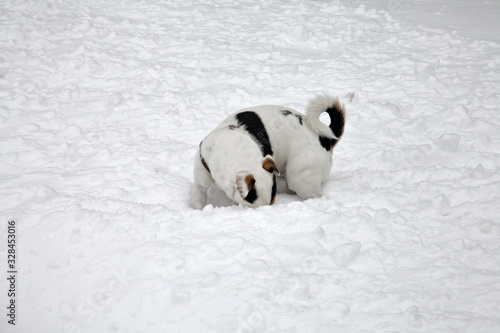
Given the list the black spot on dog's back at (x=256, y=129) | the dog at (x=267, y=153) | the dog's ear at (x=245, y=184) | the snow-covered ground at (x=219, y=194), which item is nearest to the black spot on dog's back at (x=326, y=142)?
the dog at (x=267, y=153)

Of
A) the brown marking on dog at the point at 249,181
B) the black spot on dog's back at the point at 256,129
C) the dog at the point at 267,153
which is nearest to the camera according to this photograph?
the brown marking on dog at the point at 249,181

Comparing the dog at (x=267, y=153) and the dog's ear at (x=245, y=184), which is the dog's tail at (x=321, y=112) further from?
the dog's ear at (x=245, y=184)

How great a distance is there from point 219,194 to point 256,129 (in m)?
0.73

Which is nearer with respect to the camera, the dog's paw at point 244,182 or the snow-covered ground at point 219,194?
the snow-covered ground at point 219,194

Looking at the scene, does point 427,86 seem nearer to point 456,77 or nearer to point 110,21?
point 456,77

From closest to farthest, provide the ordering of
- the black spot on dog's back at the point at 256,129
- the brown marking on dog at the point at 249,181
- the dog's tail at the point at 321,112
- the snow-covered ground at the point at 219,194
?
the snow-covered ground at the point at 219,194 < the brown marking on dog at the point at 249,181 < the black spot on dog's back at the point at 256,129 < the dog's tail at the point at 321,112

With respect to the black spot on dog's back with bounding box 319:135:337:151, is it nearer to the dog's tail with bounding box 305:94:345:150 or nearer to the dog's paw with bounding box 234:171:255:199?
the dog's tail with bounding box 305:94:345:150

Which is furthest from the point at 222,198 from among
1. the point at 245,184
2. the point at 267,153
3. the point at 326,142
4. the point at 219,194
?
the point at 326,142

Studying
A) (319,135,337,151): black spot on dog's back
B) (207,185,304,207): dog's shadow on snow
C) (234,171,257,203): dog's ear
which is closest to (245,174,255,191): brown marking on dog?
(234,171,257,203): dog's ear

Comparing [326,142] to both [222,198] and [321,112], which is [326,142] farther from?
[222,198]

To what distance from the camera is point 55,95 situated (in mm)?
5613

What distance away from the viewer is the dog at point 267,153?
3.29 m

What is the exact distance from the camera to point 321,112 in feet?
12.8

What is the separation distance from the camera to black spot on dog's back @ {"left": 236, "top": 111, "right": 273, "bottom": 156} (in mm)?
3576
